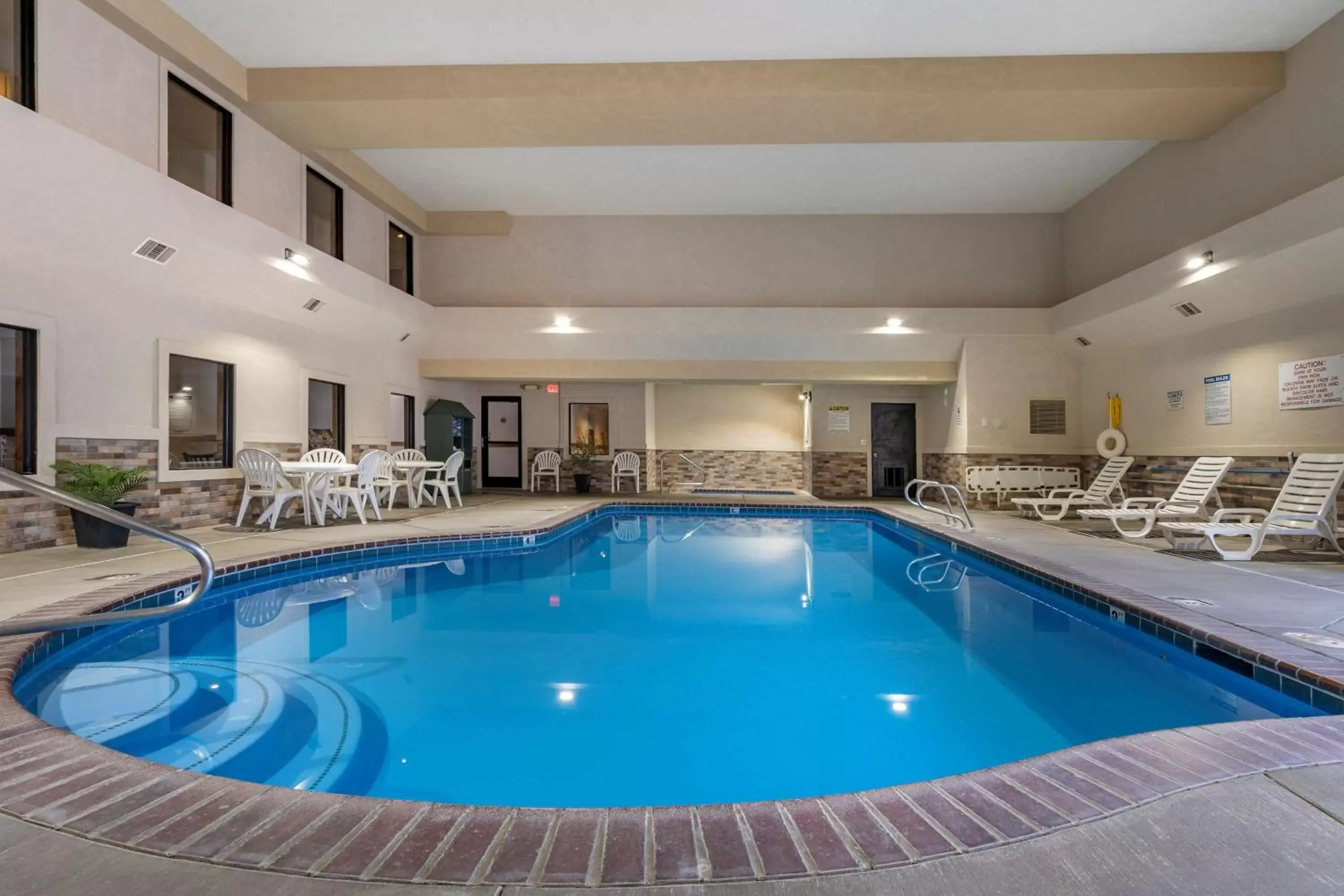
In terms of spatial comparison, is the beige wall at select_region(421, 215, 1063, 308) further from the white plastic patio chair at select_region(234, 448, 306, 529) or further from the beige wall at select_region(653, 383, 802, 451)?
the white plastic patio chair at select_region(234, 448, 306, 529)

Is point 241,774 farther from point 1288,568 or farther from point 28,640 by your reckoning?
point 1288,568

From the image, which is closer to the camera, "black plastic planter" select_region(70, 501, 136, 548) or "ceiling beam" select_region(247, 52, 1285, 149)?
"black plastic planter" select_region(70, 501, 136, 548)

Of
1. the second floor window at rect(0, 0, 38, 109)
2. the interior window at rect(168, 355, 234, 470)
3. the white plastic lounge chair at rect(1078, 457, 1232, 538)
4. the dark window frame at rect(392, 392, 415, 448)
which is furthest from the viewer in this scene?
the dark window frame at rect(392, 392, 415, 448)

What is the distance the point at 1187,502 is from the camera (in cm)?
628

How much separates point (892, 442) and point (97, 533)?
33.4 ft

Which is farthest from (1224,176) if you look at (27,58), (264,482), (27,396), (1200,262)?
(27,396)

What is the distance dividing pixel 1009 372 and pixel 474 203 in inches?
293

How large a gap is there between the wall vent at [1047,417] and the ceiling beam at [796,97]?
360 cm

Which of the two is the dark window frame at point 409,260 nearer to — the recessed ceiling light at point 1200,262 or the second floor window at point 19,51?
the second floor window at point 19,51

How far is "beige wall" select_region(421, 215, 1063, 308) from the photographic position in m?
9.61

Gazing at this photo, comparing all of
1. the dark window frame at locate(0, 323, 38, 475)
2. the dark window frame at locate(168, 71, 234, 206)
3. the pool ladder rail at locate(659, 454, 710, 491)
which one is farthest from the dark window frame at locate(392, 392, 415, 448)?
the dark window frame at locate(0, 323, 38, 475)

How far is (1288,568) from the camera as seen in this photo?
4.46 meters

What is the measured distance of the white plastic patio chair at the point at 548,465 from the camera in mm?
12391

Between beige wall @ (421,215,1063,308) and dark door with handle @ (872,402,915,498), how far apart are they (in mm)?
2410
